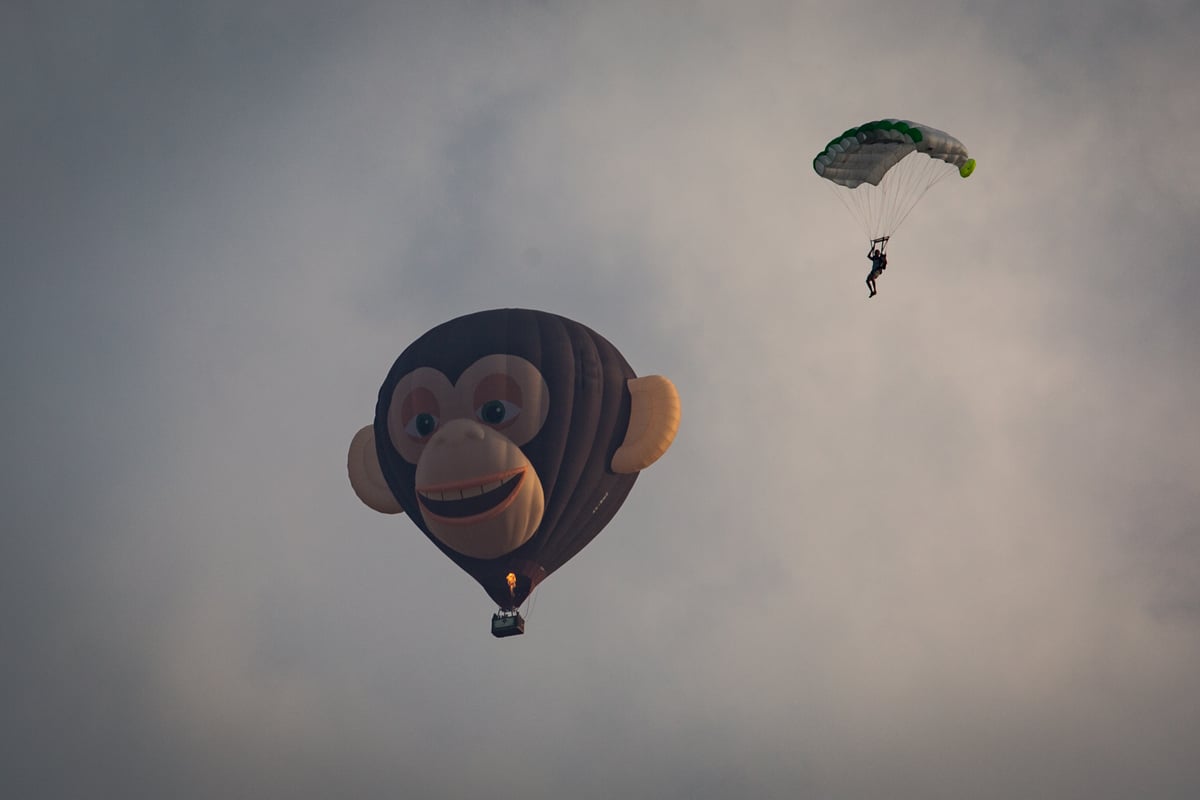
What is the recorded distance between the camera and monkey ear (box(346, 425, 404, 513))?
4172 cm

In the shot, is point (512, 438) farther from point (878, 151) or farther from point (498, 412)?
point (878, 151)

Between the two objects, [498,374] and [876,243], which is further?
[876,243]

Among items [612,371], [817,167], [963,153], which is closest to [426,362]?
[612,371]

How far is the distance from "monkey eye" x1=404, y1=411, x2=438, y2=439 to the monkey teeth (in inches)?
52.3

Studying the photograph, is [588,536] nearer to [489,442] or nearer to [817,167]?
[489,442]

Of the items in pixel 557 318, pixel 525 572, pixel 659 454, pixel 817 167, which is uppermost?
pixel 817 167

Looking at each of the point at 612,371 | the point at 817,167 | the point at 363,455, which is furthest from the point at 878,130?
the point at 363,455

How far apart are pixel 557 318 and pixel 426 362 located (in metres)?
3.33

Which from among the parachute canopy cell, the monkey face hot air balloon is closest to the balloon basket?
the monkey face hot air balloon

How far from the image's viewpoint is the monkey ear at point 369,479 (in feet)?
137

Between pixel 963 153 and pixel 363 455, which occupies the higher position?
pixel 963 153

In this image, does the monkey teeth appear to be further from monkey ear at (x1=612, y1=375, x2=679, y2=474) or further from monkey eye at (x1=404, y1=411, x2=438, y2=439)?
monkey ear at (x1=612, y1=375, x2=679, y2=474)

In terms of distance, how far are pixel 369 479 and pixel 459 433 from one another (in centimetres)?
408

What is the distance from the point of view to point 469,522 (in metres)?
39.0
